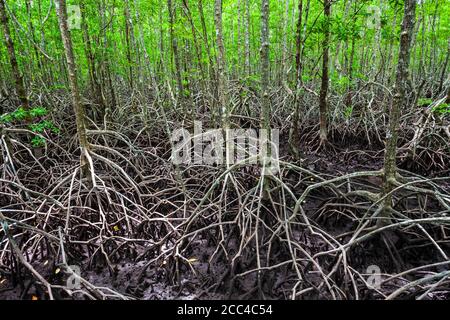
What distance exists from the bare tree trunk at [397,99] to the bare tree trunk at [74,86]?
10.1ft

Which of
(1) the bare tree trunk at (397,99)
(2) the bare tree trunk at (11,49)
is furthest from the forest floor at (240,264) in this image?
(2) the bare tree trunk at (11,49)

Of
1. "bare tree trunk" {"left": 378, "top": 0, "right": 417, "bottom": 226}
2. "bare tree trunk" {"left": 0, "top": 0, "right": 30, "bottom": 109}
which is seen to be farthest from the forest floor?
"bare tree trunk" {"left": 0, "top": 0, "right": 30, "bottom": 109}

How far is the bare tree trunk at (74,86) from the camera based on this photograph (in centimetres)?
322

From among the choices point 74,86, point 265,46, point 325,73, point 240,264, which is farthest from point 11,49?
point 325,73

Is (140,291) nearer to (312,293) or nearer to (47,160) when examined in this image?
(312,293)

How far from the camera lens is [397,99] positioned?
105 inches

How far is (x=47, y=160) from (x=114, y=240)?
2.62 m

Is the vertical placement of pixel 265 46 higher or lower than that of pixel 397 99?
higher

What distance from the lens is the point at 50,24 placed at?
25.6ft

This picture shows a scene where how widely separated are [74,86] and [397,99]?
3113mm

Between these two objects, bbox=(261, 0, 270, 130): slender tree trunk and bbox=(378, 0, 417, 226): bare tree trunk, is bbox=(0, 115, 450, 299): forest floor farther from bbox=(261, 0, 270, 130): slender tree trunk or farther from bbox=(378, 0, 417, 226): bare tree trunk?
bbox=(261, 0, 270, 130): slender tree trunk

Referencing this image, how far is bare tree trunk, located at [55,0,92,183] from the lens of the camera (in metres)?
3.22

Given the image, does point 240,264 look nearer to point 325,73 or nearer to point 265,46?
point 265,46
